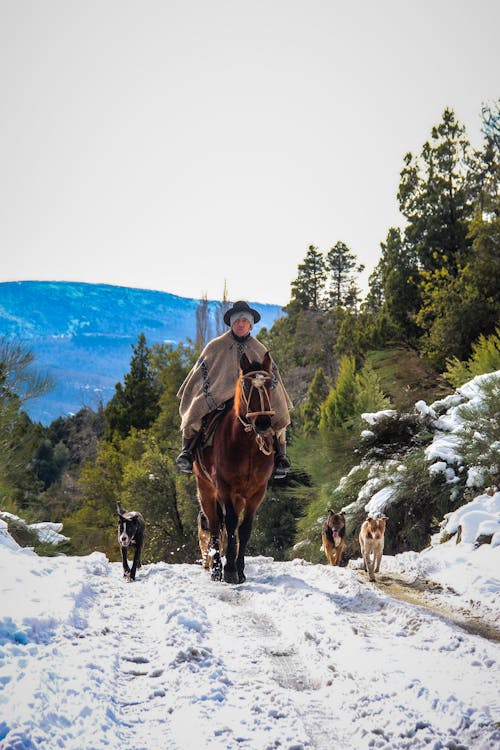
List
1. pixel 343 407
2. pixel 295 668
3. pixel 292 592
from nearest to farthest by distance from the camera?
pixel 295 668 < pixel 292 592 < pixel 343 407

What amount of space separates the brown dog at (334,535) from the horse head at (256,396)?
4.24 meters

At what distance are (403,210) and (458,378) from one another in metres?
19.6

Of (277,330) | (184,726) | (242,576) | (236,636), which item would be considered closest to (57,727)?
(184,726)

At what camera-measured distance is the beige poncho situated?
387 inches

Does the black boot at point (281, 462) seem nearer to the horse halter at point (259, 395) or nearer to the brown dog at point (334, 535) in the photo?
the horse halter at point (259, 395)

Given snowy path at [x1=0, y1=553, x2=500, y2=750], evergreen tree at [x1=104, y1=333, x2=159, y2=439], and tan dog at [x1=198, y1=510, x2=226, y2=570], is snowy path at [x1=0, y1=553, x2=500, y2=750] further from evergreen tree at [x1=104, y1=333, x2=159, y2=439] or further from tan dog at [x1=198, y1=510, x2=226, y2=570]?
evergreen tree at [x1=104, y1=333, x2=159, y2=439]

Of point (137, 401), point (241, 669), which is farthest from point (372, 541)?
point (137, 401)

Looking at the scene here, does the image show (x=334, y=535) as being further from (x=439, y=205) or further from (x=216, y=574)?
(x=439, y=205)

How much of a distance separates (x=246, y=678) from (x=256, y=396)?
4.02 metres

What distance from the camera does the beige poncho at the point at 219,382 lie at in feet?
32.3

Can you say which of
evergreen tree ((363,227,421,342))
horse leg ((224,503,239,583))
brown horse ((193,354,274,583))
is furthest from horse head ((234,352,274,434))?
evergreen tree ((363,227,421,342))

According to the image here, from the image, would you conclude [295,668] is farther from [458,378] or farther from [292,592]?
[458,378]

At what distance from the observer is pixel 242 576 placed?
8.95 m

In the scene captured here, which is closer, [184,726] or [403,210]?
[184,726]
